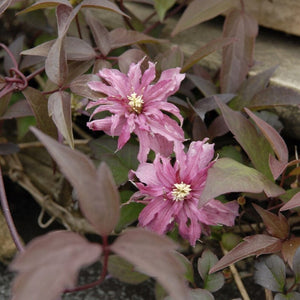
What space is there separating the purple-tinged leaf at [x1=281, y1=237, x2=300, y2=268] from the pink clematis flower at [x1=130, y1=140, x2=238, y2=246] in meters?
0.08

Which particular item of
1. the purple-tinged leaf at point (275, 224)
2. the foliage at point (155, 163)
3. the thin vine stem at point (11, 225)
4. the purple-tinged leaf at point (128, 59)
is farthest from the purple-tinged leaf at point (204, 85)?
the thin vine stem at point (11, 225)

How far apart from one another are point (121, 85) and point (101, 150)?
157 mm

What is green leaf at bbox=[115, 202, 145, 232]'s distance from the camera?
762mm

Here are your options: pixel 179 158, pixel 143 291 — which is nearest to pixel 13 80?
pixel 179 158

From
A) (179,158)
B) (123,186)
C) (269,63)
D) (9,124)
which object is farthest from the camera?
(9,124)

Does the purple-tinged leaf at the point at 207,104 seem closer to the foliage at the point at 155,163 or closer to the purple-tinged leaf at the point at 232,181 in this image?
the foliage at the point at 155,163

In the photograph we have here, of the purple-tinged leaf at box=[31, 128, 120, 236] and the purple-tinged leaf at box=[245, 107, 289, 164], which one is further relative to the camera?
the purple-tinged leaf at box=[245, 107, 289, 164]

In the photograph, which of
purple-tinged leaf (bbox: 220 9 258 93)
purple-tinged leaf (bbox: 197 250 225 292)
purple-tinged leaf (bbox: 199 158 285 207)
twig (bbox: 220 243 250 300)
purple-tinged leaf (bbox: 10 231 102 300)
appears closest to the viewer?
purple-tinged leaf (bbox: 10 231 102 300)

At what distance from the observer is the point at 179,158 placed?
0.65 meters

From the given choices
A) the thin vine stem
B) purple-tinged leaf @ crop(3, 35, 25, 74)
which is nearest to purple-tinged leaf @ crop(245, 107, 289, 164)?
the thin vine stem

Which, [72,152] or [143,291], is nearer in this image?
[72,152]

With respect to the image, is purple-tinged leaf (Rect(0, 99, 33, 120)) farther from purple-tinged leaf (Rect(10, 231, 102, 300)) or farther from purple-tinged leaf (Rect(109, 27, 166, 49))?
purple-tinged leaf (Rect(10, 231, 102, 300))

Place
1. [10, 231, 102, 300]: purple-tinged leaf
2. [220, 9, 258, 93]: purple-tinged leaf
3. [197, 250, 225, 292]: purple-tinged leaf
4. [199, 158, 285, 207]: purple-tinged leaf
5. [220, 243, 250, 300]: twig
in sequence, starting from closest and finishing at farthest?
[10, 231, 102, 300]: purple-tinged leaf → [199, 158, 285, 207]: purple-tinged leaf → [197, 250, 225, 292]: purple-tinged leaf → [220, 243, 250, 300]: twig → [220, 9, 258, 93]: purple-tinged leaf

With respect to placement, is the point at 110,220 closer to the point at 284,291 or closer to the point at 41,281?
the point at 41,281
